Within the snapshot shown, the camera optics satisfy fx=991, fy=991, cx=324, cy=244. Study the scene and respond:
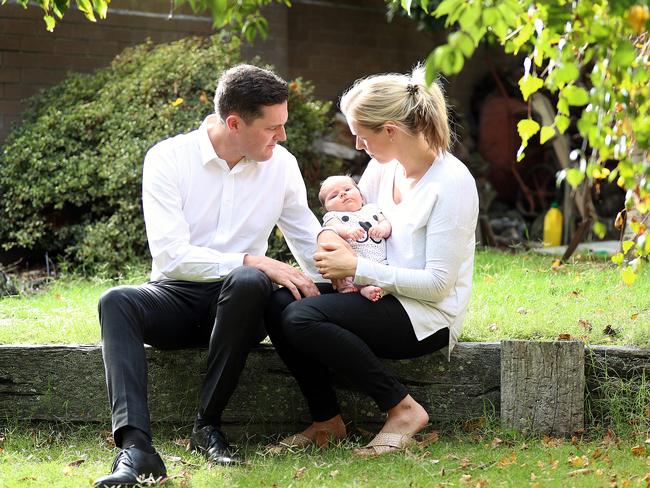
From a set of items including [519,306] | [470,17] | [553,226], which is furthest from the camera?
[553,226]

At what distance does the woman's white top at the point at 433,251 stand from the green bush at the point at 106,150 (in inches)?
111

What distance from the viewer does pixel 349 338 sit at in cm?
359

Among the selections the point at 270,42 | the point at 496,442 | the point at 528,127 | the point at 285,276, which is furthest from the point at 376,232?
the point at 270,42

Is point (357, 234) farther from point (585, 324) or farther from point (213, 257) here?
point (585, 324)

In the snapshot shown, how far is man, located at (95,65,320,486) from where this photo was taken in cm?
354

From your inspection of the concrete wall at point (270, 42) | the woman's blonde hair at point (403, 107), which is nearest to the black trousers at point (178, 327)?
the woman's blonde hair at point (403, 107)

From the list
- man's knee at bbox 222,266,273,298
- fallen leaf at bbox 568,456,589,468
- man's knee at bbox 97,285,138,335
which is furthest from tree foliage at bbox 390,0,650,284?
man's knee at bbox 97,285,138,335

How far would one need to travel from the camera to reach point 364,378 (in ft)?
11.9

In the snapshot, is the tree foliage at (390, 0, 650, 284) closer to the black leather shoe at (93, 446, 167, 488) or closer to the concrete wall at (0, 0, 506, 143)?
the black leather shoe at (93, 446, 167, 488)

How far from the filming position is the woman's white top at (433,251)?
358cm

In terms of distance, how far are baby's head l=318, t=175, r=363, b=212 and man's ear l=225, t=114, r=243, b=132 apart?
0.42 metres

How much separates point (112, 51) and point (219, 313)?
16.9ft

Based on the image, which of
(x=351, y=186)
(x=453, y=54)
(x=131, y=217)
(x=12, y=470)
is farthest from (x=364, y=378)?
(x=131, y=217)

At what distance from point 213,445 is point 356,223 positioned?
98 centimetres
